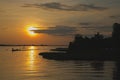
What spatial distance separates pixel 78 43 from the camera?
147 meters

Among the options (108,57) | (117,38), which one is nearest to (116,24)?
(117,38)

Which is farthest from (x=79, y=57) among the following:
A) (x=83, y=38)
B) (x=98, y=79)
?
(x=98, y=79)

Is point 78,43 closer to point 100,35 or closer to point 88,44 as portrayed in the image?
point 88,44

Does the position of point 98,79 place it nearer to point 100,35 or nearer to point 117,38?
point 117,38

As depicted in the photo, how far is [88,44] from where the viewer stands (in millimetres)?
145125

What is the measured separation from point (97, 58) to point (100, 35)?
179 feet

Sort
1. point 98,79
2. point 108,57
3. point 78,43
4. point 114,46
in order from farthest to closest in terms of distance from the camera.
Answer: point 78,43 → point 114,46 → point 108,57 → point 98,79

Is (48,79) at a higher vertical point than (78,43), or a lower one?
higher

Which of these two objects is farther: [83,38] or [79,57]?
[83,38]

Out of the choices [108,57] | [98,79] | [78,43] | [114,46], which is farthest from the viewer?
[78,43]

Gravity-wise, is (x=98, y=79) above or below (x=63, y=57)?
above

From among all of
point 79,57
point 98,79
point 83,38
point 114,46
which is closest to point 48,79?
point 98,79

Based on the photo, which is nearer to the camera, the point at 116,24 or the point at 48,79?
the point at 48,79

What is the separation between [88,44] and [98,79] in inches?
4179
